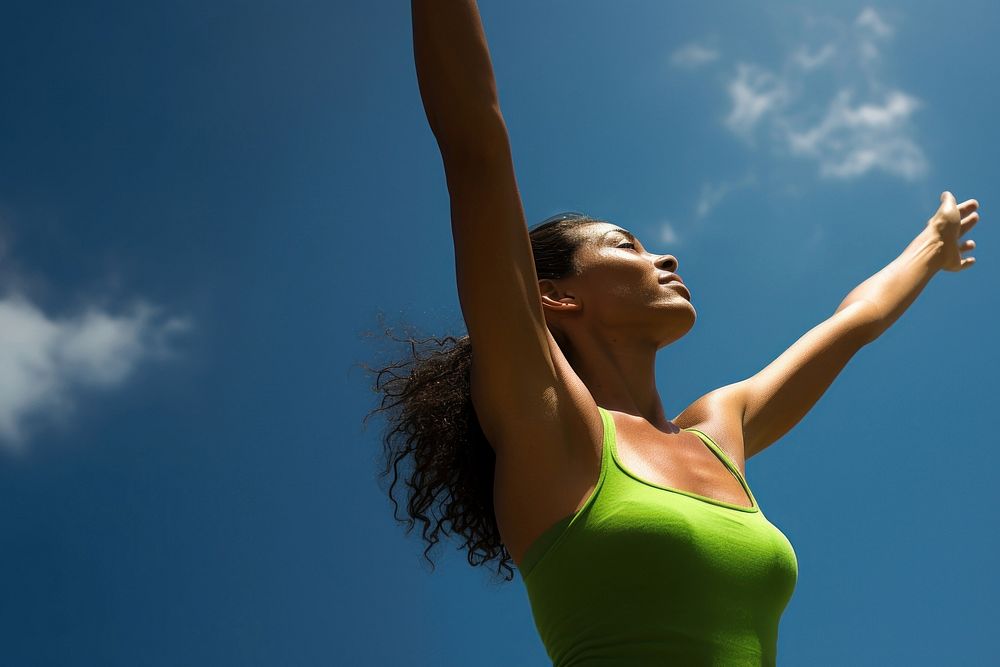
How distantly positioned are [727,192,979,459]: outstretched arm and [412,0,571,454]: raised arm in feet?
4.62

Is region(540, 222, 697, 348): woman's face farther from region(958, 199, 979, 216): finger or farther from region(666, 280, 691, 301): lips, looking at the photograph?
region(958, 199, 979, 216): finger

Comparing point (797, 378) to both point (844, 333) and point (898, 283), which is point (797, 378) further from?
point (898, 283)

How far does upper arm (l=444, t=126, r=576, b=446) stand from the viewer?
253 cm

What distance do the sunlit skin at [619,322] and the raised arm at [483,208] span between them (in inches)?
29.0

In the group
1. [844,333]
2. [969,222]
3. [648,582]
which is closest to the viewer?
[648,582]

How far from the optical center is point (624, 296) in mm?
3363

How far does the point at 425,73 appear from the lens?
2529 mm

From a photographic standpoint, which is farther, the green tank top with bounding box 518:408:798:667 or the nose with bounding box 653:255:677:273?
the nose with bounding box 653:255:677:273

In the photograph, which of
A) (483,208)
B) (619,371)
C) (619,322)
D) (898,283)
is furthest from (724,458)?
(898,283)

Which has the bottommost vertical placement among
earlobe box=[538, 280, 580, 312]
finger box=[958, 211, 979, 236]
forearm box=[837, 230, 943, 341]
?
earlobe box=[538, 280, 580, 312]

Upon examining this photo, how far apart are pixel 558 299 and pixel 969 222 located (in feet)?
8.92

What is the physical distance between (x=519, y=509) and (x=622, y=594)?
376 millimetres

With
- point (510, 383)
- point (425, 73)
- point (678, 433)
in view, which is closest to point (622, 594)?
point (510, 383)

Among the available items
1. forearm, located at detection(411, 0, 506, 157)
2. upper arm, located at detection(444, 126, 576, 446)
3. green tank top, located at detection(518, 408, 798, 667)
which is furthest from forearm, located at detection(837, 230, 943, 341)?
forearm, located at detection(411, 0, 506, 157)
